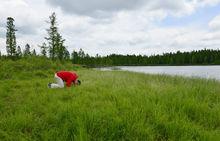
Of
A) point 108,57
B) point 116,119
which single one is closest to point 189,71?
point 116,119

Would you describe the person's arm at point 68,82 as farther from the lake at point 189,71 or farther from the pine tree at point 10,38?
the pine tree at point 10,38

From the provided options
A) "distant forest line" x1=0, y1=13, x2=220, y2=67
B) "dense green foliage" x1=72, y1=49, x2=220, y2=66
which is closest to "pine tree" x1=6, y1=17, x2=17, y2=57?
"distant forest line" x1=0, y1=13, x2=220, y2=67

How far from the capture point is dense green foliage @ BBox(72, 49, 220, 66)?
9431 cm

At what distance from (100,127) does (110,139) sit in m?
0.41

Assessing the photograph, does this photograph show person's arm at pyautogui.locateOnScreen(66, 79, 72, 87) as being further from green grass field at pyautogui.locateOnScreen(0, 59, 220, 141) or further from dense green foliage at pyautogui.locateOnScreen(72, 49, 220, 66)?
dense green foliage at pyautogui.locateOnScreen(72, 49, 220, 66)

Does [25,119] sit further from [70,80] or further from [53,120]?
[70,80]

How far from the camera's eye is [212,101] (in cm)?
746

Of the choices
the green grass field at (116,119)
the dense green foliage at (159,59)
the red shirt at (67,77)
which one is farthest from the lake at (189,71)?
the dense green foliage at (159,59)

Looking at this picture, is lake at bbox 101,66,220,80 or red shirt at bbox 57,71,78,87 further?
lake at bbox 101,66,220,80

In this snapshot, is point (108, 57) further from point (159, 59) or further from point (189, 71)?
point (189, 71)

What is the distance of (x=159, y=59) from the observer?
12900cm

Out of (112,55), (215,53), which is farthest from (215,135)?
(112,55)

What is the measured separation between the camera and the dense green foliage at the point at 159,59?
309 feet

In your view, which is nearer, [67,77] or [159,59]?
[67,77]
